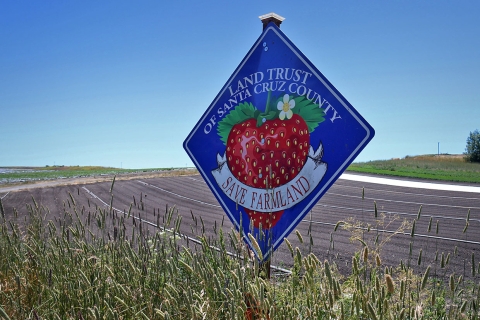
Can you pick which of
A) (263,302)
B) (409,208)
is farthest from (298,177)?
(409,208)

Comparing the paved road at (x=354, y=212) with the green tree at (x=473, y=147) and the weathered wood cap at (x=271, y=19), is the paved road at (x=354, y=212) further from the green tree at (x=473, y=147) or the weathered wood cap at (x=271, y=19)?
the green tree at (x=473, y=147)

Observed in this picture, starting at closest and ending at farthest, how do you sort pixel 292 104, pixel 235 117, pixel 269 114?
1. pixel 292 104
2. pixel 269 114
3. pixel 235 117

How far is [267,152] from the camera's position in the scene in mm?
3498

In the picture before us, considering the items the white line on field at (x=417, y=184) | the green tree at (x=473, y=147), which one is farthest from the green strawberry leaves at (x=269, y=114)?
the green tree at (x=473, y=147)

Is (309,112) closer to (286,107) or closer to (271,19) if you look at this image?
(286,107)

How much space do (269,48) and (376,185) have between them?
25238mm

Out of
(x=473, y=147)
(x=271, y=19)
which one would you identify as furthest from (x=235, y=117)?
(x=473, y=147)

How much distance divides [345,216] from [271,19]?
1328 cm

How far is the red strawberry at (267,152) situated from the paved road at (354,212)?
5.39 ft

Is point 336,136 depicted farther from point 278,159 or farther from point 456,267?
point 456,267

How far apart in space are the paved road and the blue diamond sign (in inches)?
62.7

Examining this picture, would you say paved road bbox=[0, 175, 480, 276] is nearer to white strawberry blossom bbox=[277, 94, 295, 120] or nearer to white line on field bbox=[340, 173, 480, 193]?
white line on field bbox=[340, 173, 480, 193]

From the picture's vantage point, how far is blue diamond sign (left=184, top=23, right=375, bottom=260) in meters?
3.16

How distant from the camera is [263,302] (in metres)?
1.92
